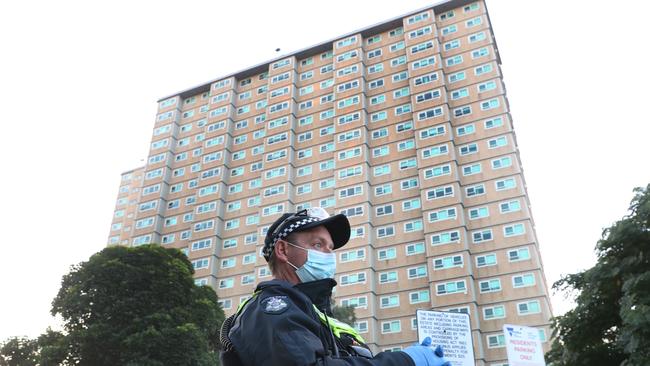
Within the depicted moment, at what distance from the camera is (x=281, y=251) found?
3428mm

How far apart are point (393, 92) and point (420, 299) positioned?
26.1 metres

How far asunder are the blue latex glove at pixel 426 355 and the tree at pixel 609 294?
15720 mm

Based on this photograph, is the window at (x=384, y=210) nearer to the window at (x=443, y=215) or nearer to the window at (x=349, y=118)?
the window at (x=443, y=215)

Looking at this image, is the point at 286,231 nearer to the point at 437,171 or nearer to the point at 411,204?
the point at 437,171

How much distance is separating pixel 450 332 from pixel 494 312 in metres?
40.4

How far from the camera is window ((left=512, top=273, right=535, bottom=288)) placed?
46.9 metres

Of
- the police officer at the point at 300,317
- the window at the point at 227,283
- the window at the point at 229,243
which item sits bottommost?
the police officer at the point at 300,317

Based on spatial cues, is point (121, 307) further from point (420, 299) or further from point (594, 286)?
point (420, 299)

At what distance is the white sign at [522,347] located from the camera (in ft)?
38.2

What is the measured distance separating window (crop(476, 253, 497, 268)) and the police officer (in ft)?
161

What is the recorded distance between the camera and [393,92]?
63500 millimetres

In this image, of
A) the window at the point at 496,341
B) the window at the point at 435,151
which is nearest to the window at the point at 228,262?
the window at the point at 435,151

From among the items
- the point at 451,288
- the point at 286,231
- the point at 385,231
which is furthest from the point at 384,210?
the point at 286,231

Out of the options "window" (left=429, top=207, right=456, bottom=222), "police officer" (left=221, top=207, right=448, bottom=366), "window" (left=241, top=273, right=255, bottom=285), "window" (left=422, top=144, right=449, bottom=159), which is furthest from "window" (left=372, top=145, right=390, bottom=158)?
"police officer" (left=221, top=207, right=448, bottom=366)
